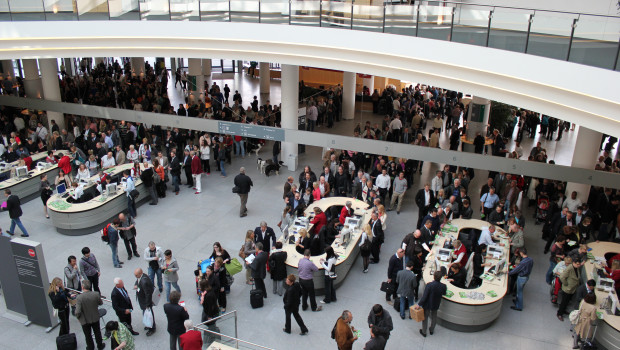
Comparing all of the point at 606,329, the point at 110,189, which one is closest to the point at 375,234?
the point at 606,329

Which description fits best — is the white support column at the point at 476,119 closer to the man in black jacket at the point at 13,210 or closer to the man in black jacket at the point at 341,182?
the man in black jacket at the point at 341,182

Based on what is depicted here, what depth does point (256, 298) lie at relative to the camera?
9852mm

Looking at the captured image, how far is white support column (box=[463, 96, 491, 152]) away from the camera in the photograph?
17.5 meters

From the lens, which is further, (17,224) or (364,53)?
(17,224)

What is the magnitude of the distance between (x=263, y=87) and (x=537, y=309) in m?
19.7

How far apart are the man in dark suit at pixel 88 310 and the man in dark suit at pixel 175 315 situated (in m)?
1.24

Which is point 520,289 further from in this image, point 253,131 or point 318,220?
point 253,131

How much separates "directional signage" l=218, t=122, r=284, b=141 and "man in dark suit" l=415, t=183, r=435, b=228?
4.67 m

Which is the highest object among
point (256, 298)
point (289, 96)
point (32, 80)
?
point (289, 96)

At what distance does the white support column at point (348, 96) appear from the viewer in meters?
22.1

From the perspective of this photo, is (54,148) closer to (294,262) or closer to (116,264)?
(116,264)

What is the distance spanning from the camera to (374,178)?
14.6 metres

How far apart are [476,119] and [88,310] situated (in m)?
13.6

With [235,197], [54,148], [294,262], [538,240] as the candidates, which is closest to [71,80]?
[54,148]
